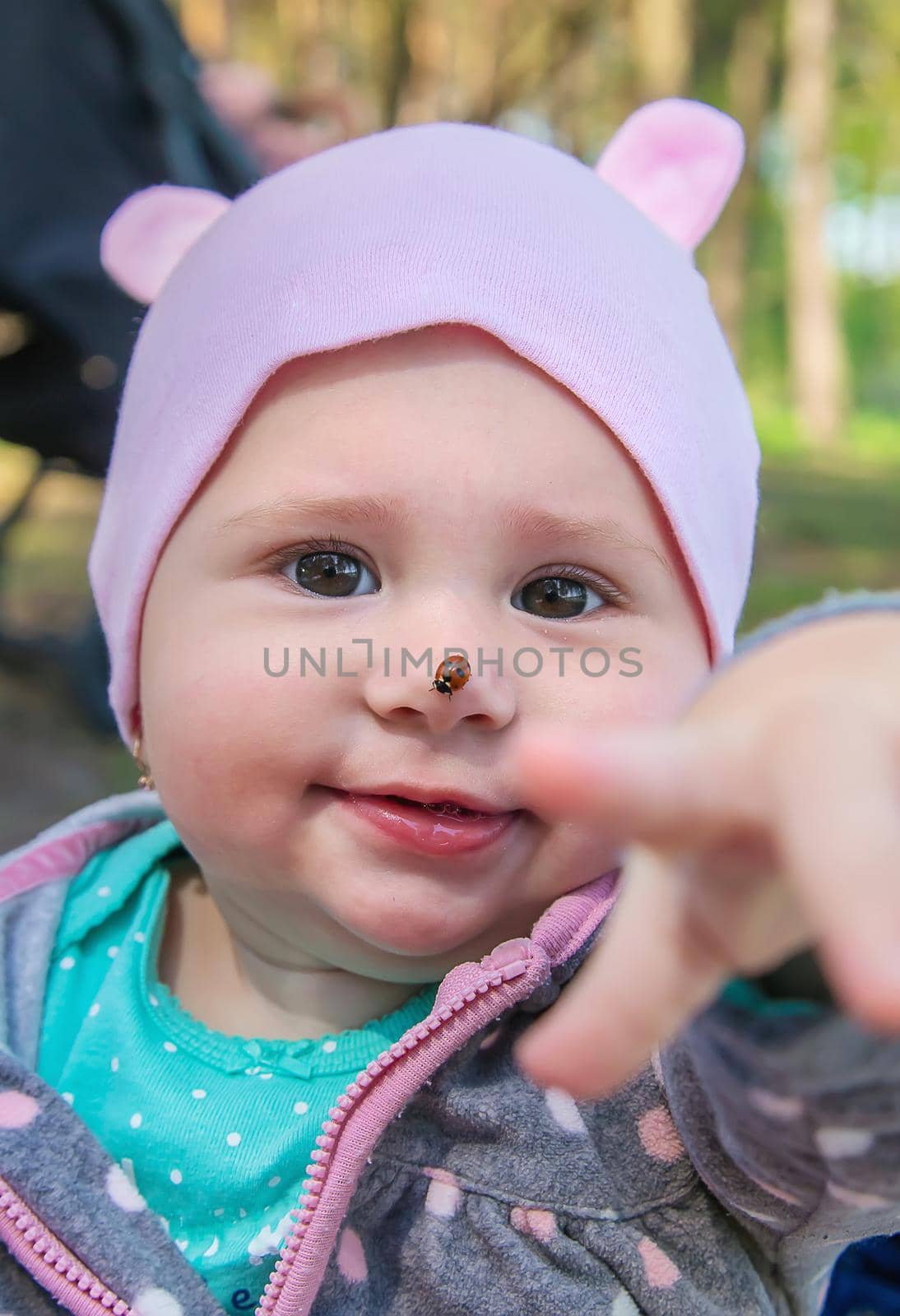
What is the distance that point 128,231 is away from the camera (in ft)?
4.60

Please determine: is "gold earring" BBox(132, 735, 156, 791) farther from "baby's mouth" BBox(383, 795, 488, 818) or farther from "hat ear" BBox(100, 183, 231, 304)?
"hat ear" BBox(100, 183, 231, 304)

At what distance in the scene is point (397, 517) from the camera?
1.00 meters

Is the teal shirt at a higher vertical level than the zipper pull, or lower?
lower

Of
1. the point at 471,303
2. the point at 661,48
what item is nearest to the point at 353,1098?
the point at 471,303

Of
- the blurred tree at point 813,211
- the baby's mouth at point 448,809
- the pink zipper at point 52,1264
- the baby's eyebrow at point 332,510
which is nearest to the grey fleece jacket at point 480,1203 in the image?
the pink zipper at point 52,1264

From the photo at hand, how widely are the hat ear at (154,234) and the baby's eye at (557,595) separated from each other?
63 cm

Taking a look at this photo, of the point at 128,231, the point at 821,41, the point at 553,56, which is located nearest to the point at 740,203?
the point at 821,41

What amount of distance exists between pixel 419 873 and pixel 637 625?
0.28m

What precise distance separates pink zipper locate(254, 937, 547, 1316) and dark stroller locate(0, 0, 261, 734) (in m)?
1.47

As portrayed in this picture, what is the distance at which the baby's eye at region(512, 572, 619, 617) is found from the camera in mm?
1052

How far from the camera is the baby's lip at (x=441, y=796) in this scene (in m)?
0.98

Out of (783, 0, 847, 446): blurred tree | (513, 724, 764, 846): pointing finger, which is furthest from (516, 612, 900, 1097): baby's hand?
(783, 0, 847, 446): blurred tree

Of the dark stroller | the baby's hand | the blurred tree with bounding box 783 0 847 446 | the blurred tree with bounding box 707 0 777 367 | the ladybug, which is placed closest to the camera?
the baby's hand

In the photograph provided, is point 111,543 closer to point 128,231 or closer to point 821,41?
point 128,231
